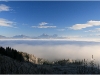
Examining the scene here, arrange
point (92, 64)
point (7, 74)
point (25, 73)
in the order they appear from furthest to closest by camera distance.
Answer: point (92, 64)
point (25, 73)
point (7, 74)

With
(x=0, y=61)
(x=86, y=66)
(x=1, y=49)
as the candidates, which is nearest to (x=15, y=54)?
(x=1, y=49)

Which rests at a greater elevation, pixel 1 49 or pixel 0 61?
pixel 1 49

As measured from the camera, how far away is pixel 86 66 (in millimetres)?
18594

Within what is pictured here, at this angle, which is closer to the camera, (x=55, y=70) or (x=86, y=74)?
(x=86, y=74)

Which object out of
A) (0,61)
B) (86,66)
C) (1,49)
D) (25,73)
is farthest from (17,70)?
(1,49)

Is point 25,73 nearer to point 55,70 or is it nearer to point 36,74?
point 36,74

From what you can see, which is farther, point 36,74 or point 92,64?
point 92,64

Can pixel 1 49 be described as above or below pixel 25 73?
above

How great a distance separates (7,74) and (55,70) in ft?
19.3

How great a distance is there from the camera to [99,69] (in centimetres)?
1817

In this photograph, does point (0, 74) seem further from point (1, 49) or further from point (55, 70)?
point (1, 49)

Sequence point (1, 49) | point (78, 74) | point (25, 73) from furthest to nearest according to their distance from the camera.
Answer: point (1, 49) → point (78, 74) → point (25, 73)

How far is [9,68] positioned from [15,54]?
13.5m

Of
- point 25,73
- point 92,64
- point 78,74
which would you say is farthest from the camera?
point 92,64
